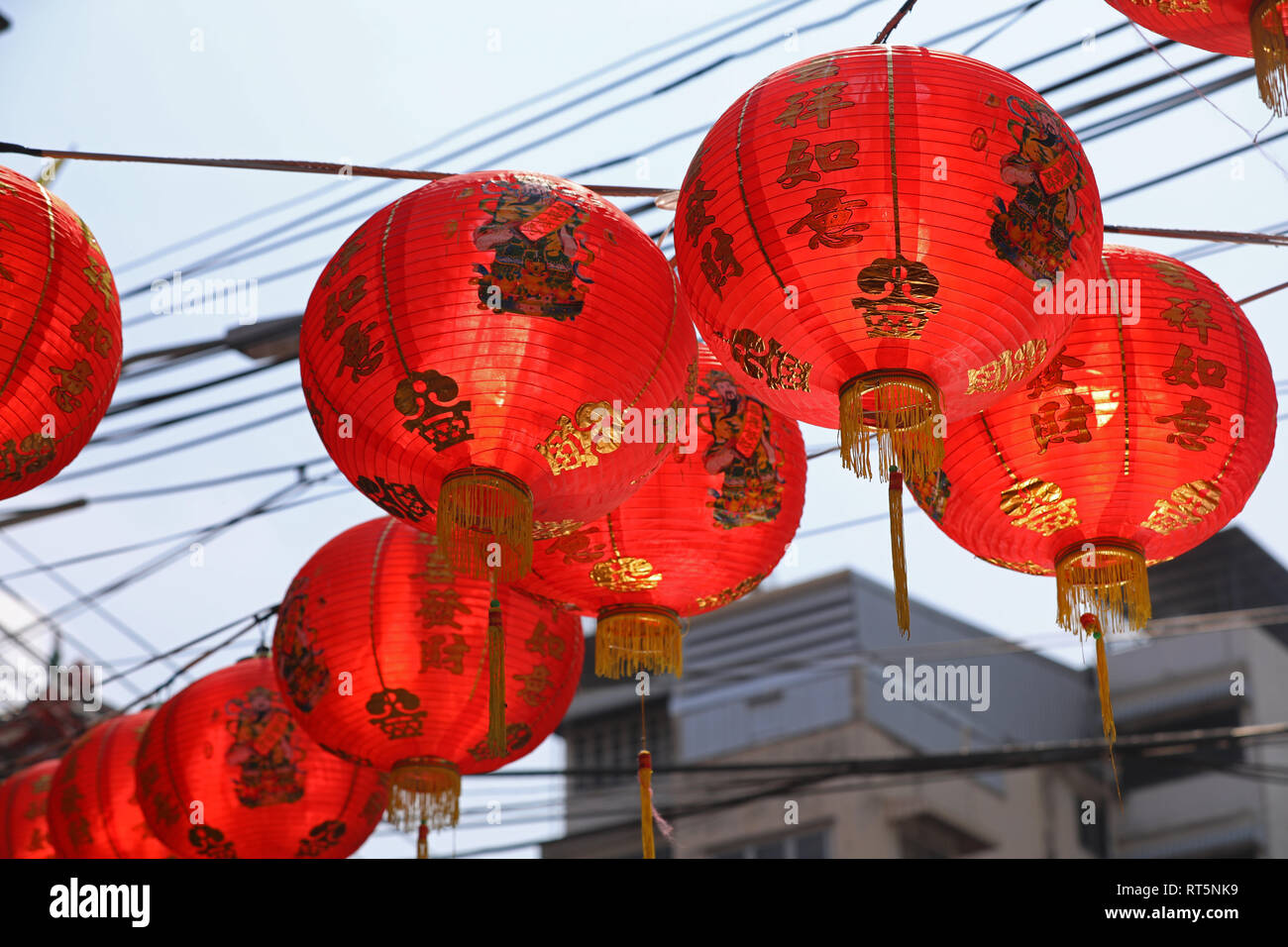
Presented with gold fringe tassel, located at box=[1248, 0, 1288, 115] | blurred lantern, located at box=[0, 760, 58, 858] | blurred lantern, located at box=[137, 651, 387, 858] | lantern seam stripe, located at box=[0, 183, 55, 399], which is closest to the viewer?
gold fringe tassel, located at box=[1248, 0, 1288, 115]

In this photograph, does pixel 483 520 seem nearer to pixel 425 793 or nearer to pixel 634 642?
pixel 634 642

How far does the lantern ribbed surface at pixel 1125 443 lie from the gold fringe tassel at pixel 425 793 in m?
1.74

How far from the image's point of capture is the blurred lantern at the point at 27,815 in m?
7.65

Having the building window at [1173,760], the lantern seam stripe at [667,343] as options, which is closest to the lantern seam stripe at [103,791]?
the lantern seam stripe at [667,343]

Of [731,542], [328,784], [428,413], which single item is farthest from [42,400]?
[328,784]

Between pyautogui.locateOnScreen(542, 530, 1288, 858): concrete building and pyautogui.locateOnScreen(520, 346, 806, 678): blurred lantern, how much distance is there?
42.1 feet

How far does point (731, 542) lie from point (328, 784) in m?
2.15

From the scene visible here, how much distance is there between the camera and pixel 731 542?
4289 millimetres

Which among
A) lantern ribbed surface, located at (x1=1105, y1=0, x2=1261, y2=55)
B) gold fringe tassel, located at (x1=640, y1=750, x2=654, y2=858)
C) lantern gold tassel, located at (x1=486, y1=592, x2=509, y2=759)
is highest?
lantern ribbed surface, located at (x1=1105, y1=0, x2=1261, y2=55)

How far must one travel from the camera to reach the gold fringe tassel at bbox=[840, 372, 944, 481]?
330cm

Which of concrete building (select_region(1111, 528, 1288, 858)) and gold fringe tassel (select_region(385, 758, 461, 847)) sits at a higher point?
concrete building (select_region(1111, 528, 1288, 858))

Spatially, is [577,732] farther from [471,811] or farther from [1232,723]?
[471,811]

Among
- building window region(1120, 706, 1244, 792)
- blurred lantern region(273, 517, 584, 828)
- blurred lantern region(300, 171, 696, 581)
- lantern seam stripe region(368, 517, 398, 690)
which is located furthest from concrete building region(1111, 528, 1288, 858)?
blurred lantern region(300, 171, 696, 581)

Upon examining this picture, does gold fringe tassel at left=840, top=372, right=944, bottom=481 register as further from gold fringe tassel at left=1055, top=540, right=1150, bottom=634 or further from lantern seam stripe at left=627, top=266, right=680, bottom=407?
gold fringe tassel at left=1055, top=540, right=1150, bottom=634
